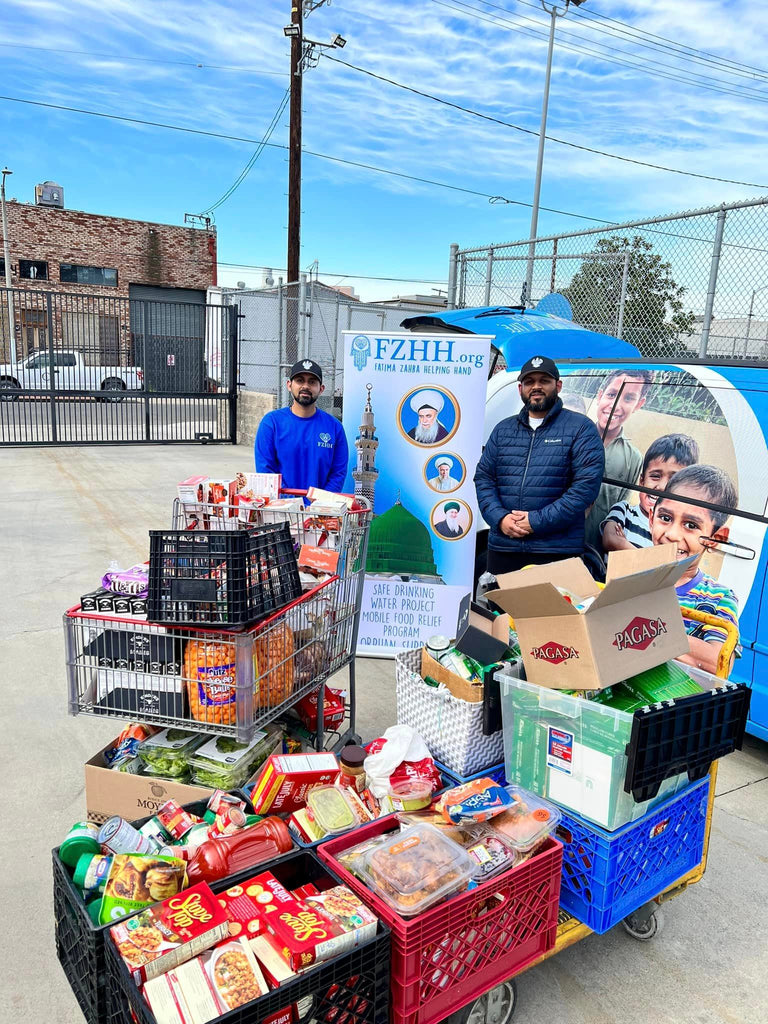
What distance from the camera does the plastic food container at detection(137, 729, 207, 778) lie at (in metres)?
2.74

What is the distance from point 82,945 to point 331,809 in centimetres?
77

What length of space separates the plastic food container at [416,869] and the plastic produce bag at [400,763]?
0.32 m

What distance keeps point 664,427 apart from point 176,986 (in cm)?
351

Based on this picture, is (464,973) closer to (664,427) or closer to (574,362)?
(664,427)

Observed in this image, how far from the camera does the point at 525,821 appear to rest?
2082 millimetres

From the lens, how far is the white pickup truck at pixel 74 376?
1539cm

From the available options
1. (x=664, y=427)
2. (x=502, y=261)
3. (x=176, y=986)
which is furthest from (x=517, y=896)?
(x=502, y=261)

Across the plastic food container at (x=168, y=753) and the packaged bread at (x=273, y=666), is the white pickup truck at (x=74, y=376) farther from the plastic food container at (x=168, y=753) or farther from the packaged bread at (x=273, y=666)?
the packaged bread at (x=273, y=666)

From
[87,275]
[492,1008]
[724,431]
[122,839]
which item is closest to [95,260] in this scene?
[87,275]

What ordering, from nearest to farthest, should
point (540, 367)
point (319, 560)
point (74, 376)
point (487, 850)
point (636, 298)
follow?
point (487, 850) → point (319, 560) → point (540, 367) → point (636, 298) → point (74, 376)

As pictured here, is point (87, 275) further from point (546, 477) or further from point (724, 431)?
A: point (724, 431)

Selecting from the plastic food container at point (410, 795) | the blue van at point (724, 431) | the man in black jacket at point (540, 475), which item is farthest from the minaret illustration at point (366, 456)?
the plastic food container at point (410, 795)

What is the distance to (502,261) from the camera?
9742 millimetres

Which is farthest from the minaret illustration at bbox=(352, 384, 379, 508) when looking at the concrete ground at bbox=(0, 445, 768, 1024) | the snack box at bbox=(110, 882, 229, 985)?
the snack box at bbox=(110, 882, 229, 985)
